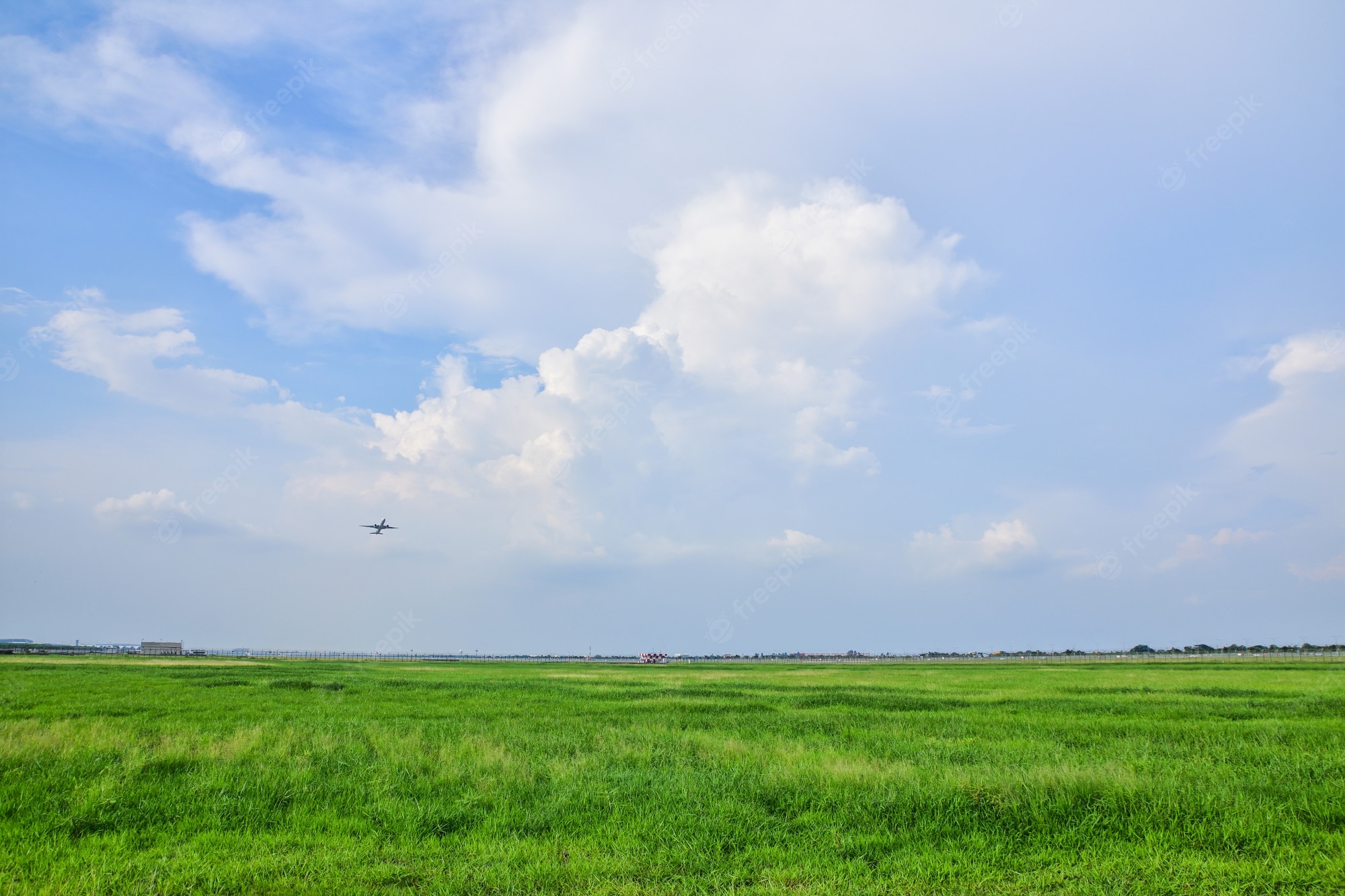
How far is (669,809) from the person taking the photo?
10.2 meters

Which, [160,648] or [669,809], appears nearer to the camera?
[669,809]

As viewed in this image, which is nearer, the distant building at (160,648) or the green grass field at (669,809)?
the green grass field at (669,809)

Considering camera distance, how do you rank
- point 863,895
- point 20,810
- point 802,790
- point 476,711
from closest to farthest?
1. point 863,895
2. point 20,810
3. point 802,790
4. point 476,711

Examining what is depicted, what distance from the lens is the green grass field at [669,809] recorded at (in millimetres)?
7770

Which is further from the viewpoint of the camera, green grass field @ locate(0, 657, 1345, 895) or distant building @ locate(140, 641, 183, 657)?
distant building @ locate(140, 641, 183, 657)

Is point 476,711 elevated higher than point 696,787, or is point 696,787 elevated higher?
point 696,787

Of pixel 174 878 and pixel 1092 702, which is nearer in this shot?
pixel 174 878

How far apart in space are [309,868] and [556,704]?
20.7 meters

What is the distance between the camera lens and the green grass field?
306 inches

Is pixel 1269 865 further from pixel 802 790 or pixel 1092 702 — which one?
pixel 1092 702

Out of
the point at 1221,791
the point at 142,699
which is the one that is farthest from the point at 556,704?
the point at 1221,791

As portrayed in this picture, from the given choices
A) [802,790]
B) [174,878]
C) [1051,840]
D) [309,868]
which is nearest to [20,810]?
[174,878]

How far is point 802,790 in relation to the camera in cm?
1086

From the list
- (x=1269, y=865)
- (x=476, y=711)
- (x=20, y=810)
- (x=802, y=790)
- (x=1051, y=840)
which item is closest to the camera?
(x=1269, y=865)
